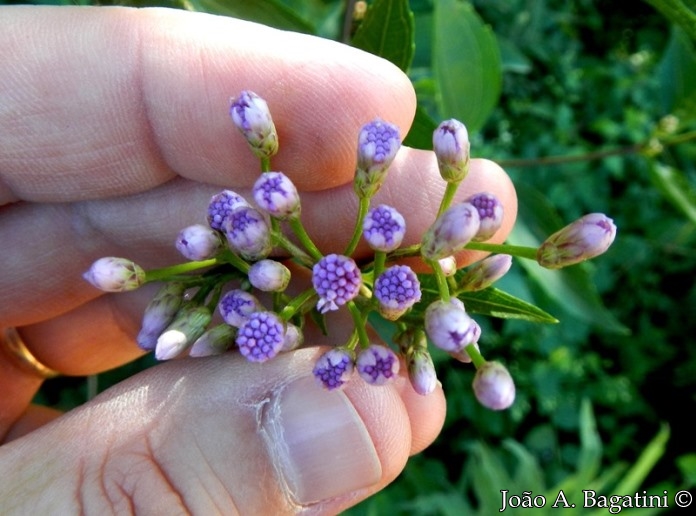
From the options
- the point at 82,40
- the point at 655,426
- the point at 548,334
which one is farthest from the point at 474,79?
the point at 655,426

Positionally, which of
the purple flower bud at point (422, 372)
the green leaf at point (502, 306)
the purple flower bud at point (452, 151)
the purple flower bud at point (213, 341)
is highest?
the purple flower bud at point (452, 151)

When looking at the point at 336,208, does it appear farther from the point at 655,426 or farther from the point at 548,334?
the point at 655,426

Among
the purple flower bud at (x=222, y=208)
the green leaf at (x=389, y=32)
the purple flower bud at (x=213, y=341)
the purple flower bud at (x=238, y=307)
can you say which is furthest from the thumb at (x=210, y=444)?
the green leaf at (x=389, y=32)

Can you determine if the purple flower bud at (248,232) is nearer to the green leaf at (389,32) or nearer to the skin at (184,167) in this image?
the skin at (184,167)

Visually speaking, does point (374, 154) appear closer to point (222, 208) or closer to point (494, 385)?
point (222, 208)

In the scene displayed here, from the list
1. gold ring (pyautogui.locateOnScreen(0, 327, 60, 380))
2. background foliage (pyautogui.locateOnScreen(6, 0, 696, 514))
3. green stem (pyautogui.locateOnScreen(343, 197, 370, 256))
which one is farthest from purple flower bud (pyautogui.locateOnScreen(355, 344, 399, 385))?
gold ring (pyautogui.locateOnScreen(0, 327, 60, 380))

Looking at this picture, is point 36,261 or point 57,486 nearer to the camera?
point 57,486
